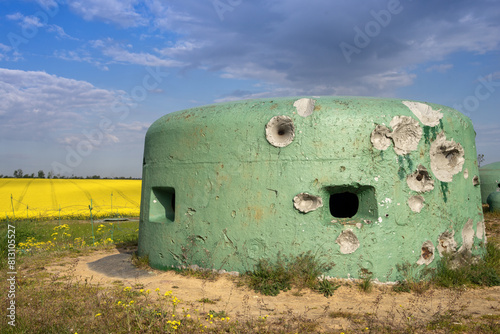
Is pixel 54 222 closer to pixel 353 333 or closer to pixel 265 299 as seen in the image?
pixel 265 299

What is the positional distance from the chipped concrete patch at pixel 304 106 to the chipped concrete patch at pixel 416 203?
6.54 ft

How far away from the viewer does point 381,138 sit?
226 inches

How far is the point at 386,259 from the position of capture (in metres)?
5.62

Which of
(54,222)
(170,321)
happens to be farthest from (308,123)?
(54,222)

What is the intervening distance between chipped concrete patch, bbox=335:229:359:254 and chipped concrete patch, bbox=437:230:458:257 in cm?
140

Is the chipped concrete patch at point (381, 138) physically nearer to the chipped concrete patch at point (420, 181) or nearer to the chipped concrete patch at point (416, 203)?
the chipped concrete patch at point (420, 181)

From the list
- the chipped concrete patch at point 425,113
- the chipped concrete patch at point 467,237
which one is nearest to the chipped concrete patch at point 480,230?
the chipped concrete patch at point 467,237

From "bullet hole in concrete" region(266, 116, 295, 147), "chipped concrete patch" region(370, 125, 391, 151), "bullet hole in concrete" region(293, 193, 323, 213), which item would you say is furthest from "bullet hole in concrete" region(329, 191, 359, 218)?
"bullet hole in concrete" region(266, 116, 295, 147)

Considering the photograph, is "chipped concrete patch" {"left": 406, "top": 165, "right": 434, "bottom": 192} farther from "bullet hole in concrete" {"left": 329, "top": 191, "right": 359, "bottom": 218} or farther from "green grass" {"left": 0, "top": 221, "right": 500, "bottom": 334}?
"bullet hole in concrete" {"left": 329, "top": 191, "right": 359, "bottom": 218}

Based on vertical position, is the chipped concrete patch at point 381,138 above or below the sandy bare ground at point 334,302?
above

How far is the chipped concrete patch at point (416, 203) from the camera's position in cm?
575

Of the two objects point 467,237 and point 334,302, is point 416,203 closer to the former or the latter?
point 467,237

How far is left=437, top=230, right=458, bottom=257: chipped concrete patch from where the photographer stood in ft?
19.5

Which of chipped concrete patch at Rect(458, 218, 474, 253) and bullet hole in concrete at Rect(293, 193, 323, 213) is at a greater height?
bullet hole in concrete at Rect(293, 193, 323, 213)
